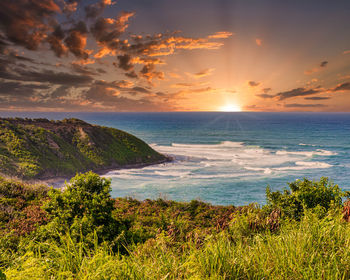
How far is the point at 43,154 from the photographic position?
5856cm

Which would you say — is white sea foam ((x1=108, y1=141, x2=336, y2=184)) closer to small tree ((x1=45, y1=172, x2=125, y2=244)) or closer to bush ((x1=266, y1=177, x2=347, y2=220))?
bush ((x1=266, y1=177, x2=347, y2=220))

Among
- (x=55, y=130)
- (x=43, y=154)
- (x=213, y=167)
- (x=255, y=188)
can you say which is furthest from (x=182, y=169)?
(x=55, y=130)

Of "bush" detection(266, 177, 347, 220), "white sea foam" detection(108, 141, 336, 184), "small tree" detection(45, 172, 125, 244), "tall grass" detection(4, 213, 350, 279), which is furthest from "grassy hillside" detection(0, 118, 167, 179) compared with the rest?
"tall grass" detection(4, 213, 350, 279)

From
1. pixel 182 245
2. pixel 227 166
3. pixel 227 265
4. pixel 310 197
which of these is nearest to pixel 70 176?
pixel 227 166

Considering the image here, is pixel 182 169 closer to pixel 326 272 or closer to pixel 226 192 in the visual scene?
pixel 226 192

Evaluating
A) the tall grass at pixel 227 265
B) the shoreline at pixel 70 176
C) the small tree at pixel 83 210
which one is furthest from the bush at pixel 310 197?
the shoreline at pixel 70 176

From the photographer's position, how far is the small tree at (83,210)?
8727mm

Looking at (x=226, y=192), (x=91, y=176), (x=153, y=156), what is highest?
(x=91, y=176)

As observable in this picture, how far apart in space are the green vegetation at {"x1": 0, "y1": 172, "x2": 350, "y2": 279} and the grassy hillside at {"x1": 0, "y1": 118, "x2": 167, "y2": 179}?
4507cm

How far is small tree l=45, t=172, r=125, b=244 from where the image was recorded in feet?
28.6

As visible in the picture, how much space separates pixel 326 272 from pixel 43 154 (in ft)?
221

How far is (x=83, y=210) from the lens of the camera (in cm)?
926

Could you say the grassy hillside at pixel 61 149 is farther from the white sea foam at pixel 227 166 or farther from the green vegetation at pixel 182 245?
the green vegetation at pixel 182 245

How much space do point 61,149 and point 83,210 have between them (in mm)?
61230
